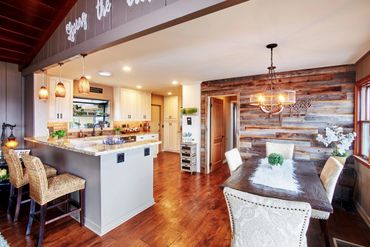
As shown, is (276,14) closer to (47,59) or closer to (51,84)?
(47,59)

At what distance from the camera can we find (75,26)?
255 cm

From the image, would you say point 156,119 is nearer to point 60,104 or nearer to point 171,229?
point 60,104

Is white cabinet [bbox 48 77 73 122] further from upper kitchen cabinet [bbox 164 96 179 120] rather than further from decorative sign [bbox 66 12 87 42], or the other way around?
upper kitchen cabinet [bbox 164 96 179 120]

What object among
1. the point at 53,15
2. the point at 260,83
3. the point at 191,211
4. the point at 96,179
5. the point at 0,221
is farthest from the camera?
the point at 260,83

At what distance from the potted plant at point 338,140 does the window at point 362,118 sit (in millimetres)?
183

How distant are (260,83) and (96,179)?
3709 mm

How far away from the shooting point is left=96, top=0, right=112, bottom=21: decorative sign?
2102 mm

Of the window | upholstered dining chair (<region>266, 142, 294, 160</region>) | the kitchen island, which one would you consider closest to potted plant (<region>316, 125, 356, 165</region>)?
the window

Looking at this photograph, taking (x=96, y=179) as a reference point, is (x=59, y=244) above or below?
below

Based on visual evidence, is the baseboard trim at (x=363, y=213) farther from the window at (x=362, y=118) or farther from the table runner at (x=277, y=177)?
the table runner at (x=277, y=177)

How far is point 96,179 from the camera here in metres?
2.39

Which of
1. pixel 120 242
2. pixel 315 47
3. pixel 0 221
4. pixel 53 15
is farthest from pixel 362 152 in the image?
pixel 0 221

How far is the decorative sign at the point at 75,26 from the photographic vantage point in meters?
2.42

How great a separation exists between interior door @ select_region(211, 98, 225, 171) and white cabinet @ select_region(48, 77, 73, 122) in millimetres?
3579
